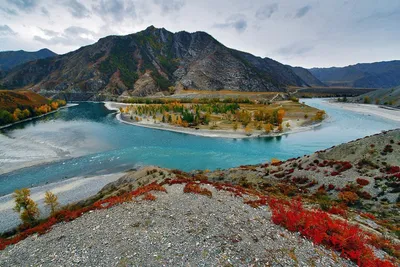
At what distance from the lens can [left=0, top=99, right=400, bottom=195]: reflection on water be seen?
55844 mm

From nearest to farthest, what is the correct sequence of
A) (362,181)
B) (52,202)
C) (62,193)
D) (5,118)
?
1. (362,181)
2. (52,202)
3. (62,193)
4. (5,118)

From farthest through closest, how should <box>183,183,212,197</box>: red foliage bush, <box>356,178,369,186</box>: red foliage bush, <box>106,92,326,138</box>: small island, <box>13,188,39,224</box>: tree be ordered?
<box>106,92,326,138</box>: small island → <box>13,188,39,224</box>: tree → <box>356,178,369,186</box>: red foliage bush → <box>183,183,212,197</box>: red foliage bush

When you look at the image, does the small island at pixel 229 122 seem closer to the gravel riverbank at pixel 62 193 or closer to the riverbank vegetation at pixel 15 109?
the gravel riverbank at pixel 62 193

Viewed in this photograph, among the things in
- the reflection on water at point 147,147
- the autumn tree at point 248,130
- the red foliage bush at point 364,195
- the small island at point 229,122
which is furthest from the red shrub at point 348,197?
→ the autumn tree at point 248,130

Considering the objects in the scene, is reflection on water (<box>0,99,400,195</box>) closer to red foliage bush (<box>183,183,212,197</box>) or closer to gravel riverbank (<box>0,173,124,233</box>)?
gravel riverbank (<box>0,173,124,233</box>)

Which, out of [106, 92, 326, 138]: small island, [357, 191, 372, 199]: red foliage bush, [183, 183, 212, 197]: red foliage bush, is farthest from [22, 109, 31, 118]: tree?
[357, 191, 372, 199]: red foliage bush

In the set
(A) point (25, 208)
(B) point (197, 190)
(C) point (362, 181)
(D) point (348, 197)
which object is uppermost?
(B) point (197, 190)

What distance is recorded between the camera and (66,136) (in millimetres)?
91688

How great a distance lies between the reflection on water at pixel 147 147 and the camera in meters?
55.8

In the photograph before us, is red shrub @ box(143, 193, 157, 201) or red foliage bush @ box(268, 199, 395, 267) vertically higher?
red foliage bush @ box(268, 199, 395, 267)

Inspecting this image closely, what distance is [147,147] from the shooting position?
7775cm

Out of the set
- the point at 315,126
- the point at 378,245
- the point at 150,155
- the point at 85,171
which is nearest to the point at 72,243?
the point at 378,245

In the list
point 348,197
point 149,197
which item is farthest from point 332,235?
point 149,197

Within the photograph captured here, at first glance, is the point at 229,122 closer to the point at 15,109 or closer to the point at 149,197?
the point at 149,197
